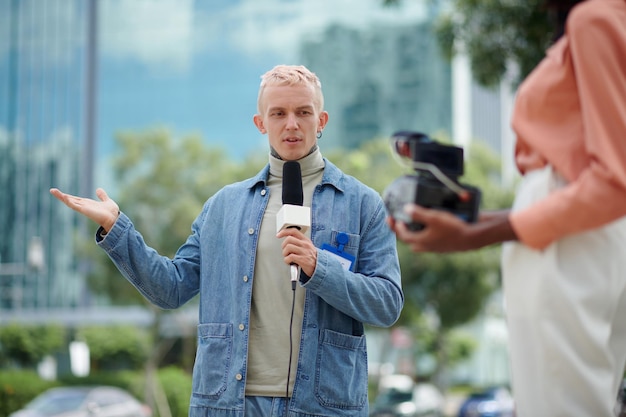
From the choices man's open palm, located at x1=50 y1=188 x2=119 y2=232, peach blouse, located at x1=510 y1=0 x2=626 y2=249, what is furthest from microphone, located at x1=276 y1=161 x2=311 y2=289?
peach blouse, located at x1=510 y1=0 x2=626 y2=249

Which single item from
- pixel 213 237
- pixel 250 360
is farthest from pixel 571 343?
pixel 213 237

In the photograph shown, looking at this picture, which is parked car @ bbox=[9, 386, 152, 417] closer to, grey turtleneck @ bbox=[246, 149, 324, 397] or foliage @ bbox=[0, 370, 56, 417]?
foliage @ bbox=[0, 370, 56, 417]

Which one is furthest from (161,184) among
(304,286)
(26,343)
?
(304,286)

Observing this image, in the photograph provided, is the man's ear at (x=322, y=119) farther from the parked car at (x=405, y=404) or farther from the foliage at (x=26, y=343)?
the foliage at (x=26, y=343)

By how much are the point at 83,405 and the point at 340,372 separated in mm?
19323

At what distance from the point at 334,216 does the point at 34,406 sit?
761 inches

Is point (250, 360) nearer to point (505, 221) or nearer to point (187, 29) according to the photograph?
point (505, 221)

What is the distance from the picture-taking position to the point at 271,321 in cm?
371

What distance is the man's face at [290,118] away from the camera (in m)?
3.86

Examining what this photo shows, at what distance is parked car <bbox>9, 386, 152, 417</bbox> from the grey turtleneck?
696 inches

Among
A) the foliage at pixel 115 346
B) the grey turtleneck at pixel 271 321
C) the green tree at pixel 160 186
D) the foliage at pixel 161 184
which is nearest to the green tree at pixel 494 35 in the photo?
the grey turtleneck at pixel 271 321

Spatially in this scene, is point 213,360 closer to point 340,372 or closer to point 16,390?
point 340,372

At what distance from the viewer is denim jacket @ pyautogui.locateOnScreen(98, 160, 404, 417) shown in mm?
3627

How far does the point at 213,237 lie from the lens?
3955 mm
